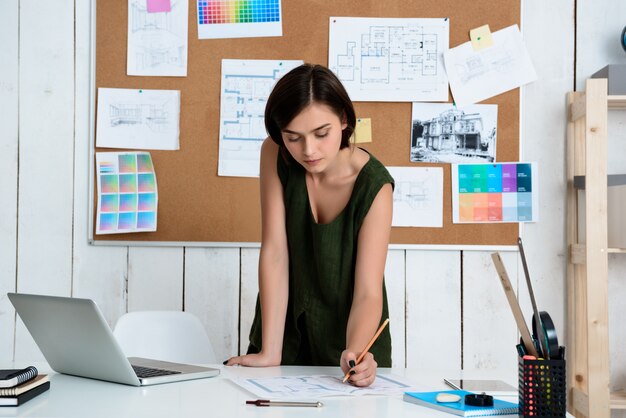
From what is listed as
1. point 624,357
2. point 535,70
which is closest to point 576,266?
point 624,357

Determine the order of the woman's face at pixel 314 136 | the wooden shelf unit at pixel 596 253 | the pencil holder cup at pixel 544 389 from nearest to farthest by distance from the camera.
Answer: the pencil holder cup at pixel 544 389 < the woman's face at pixel 314 136 < the wooden shelf unit at pixel 596 253

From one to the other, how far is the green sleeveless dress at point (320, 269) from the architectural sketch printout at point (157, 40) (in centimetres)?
102

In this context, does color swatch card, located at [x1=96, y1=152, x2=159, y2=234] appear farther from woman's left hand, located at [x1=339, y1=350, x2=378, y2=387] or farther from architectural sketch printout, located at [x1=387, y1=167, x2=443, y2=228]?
woman's left hand, located at [x1=339, y1=350, x2=378, y2=387]

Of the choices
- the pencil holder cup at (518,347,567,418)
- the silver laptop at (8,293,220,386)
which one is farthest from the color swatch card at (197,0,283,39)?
the pencil holder cup at (518,347,567,418)

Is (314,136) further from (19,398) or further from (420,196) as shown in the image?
(420,196)

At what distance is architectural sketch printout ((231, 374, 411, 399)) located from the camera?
4.56ft

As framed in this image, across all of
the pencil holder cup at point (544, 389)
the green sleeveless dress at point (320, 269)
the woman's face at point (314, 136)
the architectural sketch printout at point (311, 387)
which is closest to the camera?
the pencil holder cup at point (544, 389)

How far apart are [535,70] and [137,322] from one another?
1.61 metres

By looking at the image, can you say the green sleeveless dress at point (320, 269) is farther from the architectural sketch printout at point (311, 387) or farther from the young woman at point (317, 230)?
the architectural sketch printout at point (311, 387)

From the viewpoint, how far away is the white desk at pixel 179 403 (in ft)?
4.06

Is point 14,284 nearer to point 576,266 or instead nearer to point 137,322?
point 137,322

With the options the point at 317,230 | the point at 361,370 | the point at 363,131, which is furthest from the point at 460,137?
the point at 361,370

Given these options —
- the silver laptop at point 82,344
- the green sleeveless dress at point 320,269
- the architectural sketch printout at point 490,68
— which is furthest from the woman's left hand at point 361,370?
the architectural sketch printout at point 490,68

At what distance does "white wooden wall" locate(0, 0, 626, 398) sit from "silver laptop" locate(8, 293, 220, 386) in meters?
1.16
